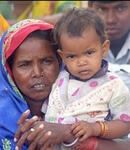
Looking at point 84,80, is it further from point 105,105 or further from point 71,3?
point 71,3

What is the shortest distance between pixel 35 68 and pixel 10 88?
0.24m

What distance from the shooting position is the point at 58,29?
278 cm

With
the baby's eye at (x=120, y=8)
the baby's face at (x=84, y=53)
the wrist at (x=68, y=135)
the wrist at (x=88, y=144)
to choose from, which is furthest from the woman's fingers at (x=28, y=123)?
the baby's eye at (x=120, y=8)

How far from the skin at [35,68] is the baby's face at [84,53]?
32 cm

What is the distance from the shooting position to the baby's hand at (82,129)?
8.08ft

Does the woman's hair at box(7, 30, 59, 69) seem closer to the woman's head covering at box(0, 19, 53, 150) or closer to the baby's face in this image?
the woman's head covering at box(0, 19, 53, 150)

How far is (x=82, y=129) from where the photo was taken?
246cm

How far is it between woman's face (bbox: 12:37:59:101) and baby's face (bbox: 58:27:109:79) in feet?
1.05

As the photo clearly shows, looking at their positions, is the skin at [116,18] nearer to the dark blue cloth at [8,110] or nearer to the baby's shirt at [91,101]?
the dark blue cloth at [8,110]

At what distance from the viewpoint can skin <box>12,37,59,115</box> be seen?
9.77 feet

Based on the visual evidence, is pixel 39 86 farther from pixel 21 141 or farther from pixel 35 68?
pixel 21 141

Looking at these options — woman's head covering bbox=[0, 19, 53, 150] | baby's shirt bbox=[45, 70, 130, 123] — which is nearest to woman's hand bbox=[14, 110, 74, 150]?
baby's shirt bbox=[45, 70, 130, 123]

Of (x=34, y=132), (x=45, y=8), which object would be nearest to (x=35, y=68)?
(x=34, y=132)

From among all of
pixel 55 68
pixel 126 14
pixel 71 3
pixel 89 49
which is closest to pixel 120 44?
pixel 126 14
